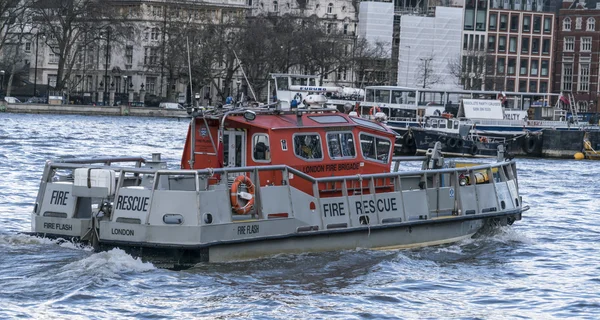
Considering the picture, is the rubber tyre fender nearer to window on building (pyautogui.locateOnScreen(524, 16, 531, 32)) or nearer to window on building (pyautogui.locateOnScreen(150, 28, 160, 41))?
window on building (pyautogui.locateOnScreen(150, 28, 160, 41))

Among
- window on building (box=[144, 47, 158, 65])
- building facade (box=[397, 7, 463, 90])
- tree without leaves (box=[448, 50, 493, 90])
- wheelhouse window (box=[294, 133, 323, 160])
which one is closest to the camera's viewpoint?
wheelhouse window (box=[294, 133, 323, 160])

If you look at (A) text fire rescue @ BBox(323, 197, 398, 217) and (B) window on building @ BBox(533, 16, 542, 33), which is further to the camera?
(B) window on building @ BBox(533, 16, 542, 33)

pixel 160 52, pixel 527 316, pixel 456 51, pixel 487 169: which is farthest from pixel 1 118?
pixel 527 316

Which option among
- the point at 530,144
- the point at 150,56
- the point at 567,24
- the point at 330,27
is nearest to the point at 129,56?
the point at 150,56

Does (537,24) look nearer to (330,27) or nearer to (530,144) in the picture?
(330,27)

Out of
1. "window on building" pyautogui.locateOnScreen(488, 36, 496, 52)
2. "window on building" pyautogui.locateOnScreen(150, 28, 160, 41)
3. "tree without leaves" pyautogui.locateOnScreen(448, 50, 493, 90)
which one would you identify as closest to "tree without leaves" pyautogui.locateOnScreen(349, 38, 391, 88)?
"tree without leaves" pyautogui.locateOnScreen(448, 50, 493, 90)

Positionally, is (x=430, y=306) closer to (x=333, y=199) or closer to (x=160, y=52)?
(x=333, y=199)

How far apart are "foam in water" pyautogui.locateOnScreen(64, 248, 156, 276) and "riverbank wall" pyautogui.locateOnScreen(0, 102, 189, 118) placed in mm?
80673

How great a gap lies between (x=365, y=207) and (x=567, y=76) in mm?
128017

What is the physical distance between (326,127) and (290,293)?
15.3 feet

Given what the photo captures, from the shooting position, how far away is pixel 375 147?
27266mm

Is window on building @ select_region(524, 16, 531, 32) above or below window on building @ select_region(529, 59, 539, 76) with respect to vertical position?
above

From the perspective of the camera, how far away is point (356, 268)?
81.6 ft

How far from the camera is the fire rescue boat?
2295 centimetres
